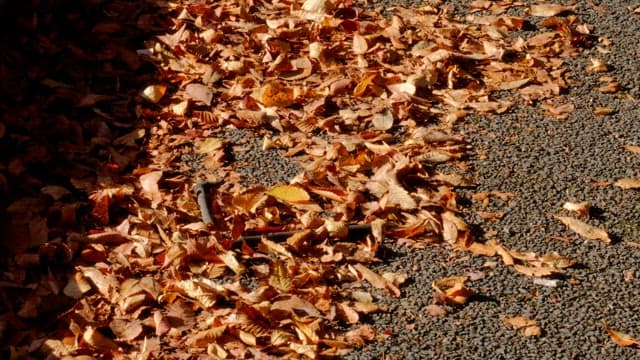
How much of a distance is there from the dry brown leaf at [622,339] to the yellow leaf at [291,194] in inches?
59.2

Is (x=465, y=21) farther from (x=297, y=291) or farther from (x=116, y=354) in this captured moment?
(x=116, y=354)

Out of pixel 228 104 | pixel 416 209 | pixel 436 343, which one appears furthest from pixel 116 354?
pixel 228 104

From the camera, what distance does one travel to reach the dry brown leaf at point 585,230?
191 inches

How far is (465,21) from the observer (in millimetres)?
6613

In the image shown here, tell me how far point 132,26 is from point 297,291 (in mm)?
2588

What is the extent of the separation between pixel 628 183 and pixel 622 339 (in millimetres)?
1175

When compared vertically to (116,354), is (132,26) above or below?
above

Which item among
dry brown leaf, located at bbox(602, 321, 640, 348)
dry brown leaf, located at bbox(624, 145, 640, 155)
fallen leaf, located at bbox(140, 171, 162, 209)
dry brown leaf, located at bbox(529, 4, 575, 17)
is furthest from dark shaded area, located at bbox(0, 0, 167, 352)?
dry brown leaf, located at bbox(624, 145, 640, 155)

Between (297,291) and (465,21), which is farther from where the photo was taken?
(465,21)

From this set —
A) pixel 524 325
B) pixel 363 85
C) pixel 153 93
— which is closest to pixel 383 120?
pixel 363 85

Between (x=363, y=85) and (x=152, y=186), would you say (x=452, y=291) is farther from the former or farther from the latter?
(x=363, y=85)

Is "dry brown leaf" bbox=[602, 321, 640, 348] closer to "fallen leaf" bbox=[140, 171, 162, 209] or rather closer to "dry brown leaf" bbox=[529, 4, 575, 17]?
"fallen leaf" bbox=[140, 171, 162, 209]

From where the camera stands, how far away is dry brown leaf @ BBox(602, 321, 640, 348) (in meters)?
4.27

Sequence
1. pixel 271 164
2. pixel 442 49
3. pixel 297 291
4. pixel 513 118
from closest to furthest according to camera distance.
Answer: pixel 297 291 → pixel 271 164 → pixel 513 118 → pixel 442 49
